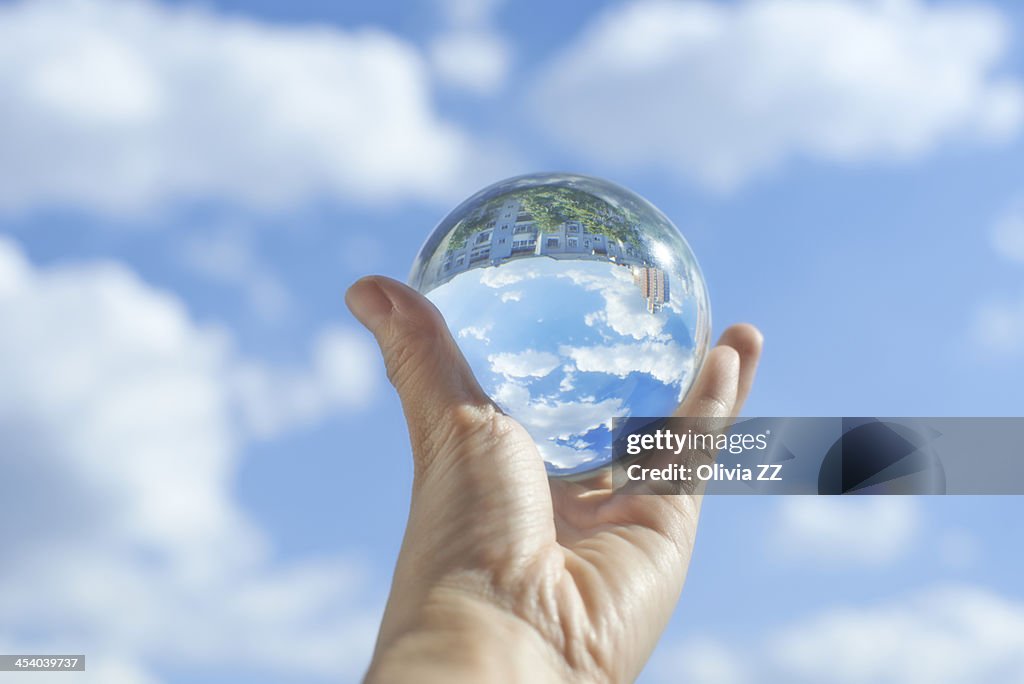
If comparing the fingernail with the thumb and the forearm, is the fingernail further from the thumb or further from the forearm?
the forearm

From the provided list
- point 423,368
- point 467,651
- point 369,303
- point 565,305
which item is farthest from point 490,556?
point 369,303

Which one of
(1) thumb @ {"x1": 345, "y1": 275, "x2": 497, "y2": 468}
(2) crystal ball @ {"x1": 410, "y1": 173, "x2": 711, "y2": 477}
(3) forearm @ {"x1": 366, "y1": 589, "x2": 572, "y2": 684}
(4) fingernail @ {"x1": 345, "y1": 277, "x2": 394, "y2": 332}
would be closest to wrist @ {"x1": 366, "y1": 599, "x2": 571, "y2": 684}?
(3) forearm @ {"x1": 366, "y1": 589, "x2": 572, "y2": 684}

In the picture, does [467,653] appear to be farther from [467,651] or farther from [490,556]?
[490,556]

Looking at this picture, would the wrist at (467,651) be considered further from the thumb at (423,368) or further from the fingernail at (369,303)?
the fingernail at (369,303)

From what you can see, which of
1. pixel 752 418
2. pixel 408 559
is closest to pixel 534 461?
pixel 408 559

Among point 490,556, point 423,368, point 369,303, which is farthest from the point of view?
point 369,303

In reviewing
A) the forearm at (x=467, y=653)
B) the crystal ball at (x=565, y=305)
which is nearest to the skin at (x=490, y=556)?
the forearm at (x=467, y=653)
